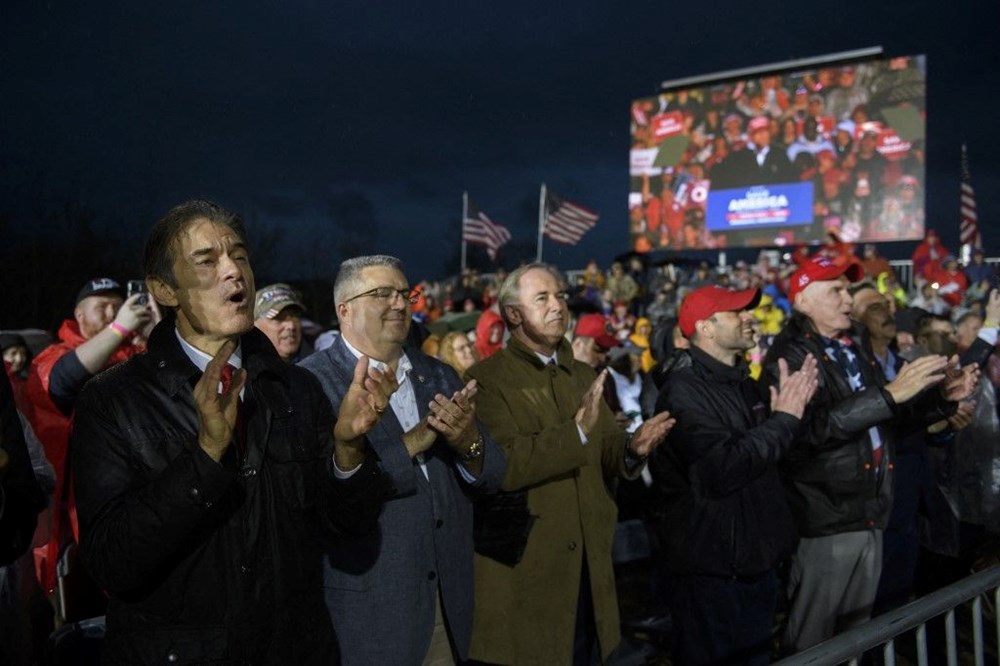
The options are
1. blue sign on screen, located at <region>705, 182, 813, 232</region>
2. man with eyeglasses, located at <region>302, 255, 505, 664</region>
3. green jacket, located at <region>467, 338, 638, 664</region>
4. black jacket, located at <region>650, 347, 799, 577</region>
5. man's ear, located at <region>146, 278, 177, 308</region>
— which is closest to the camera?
man's ear, located at <region>146, 278, 177, 308</region>

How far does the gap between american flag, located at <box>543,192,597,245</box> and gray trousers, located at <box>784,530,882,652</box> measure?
1902 cm

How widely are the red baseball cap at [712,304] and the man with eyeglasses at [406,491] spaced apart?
1.43 meters

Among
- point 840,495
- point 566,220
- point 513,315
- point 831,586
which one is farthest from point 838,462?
point 566,220

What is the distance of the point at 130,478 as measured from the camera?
194 centimetres

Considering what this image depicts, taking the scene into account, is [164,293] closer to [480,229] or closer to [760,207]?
[480,229]

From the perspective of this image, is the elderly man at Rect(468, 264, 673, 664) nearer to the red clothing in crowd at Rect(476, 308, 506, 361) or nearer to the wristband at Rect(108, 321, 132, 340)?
the wristband at Rect(108, 321, 132, 340)

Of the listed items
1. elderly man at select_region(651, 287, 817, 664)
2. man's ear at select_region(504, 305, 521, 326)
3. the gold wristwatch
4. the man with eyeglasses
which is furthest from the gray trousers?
the gold wristwatch

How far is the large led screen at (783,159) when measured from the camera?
23062 mm

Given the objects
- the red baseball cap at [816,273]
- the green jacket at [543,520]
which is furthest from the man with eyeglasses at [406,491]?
the red baseball cap at [816,273]

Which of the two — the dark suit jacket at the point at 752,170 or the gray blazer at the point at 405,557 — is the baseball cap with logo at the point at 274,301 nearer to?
the gray blazer at the point at 405,557

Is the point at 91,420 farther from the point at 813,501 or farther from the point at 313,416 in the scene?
the point at 813,501

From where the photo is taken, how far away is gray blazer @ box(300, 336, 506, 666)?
275cm

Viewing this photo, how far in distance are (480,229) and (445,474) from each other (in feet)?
68.0

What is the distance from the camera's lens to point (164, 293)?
2.16 meters
